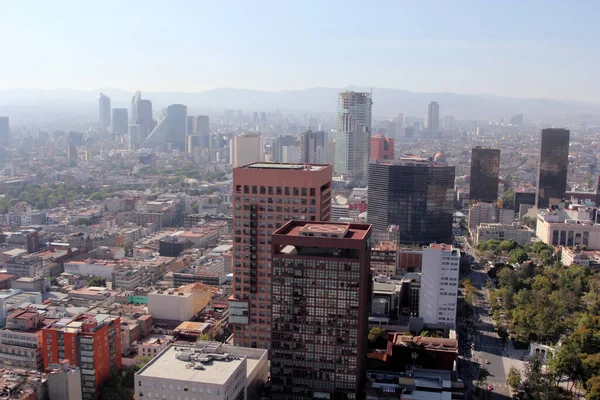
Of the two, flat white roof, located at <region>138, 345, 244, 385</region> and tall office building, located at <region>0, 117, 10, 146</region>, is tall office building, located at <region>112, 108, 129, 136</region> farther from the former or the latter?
flat white roof, located at <region>138, 345, 244, 385</region>

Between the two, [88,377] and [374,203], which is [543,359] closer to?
[88,377]

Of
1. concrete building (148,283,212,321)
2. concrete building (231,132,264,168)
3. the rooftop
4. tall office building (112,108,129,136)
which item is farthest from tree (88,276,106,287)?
tall office building (112,108,129,136)

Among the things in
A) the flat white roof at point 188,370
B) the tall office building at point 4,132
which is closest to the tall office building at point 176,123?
the tall office building at point 4,132

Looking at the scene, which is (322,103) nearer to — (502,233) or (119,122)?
(119,122)

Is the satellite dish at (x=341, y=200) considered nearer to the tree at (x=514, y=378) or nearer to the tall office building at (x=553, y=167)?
the tall office building at (x=553, y=167)

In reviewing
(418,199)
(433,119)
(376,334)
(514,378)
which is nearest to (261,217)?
(376,334)

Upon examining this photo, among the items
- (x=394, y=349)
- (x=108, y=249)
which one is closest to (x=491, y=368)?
(x=394, y=349)

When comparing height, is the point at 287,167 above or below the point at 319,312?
above
